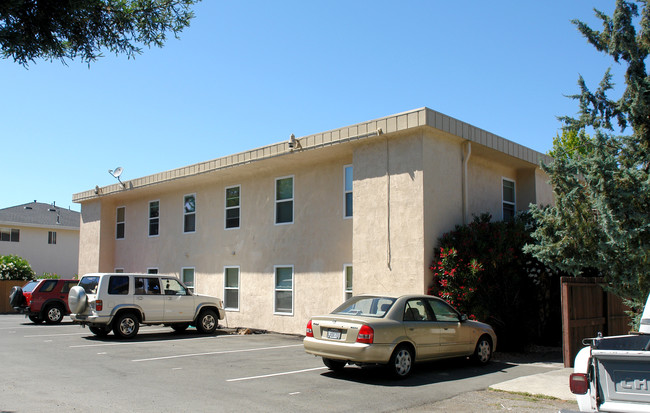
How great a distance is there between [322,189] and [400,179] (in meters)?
3.38

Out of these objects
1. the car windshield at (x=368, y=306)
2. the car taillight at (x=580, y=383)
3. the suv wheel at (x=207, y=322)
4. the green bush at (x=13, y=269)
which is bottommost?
the suv wheel at (x=207, y=322)

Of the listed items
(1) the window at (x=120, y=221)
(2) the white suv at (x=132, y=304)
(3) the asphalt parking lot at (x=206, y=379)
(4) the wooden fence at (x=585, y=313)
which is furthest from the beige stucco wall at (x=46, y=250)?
(4) the wooden fence at (x=585, y=313)

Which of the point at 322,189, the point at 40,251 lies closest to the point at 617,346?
the point at 322,189

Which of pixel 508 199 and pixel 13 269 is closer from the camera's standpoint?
pixel 508 199

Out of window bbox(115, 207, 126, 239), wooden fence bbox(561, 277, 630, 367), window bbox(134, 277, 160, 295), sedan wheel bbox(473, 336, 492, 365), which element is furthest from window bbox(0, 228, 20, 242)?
wooden fence bbox(561, 277, 630, 367)

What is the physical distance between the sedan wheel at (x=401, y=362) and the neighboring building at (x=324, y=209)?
134 inches

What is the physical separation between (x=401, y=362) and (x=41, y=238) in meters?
35.0

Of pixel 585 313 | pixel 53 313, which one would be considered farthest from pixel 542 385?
pixel 53 313

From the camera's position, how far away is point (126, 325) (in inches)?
599

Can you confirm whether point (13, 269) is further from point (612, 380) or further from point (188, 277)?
point (612, 380)

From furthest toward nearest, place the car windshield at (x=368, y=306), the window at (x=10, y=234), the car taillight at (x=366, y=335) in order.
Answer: the window at (x=10, y=234) → the car windshield at (x=368, y=306) → the car taillight at (x=366, y=335)

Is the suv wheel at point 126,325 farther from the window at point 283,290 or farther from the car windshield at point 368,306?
the car windshield at point 368,306

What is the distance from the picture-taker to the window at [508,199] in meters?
16.9

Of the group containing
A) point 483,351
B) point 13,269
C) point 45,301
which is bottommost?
point 483,351
